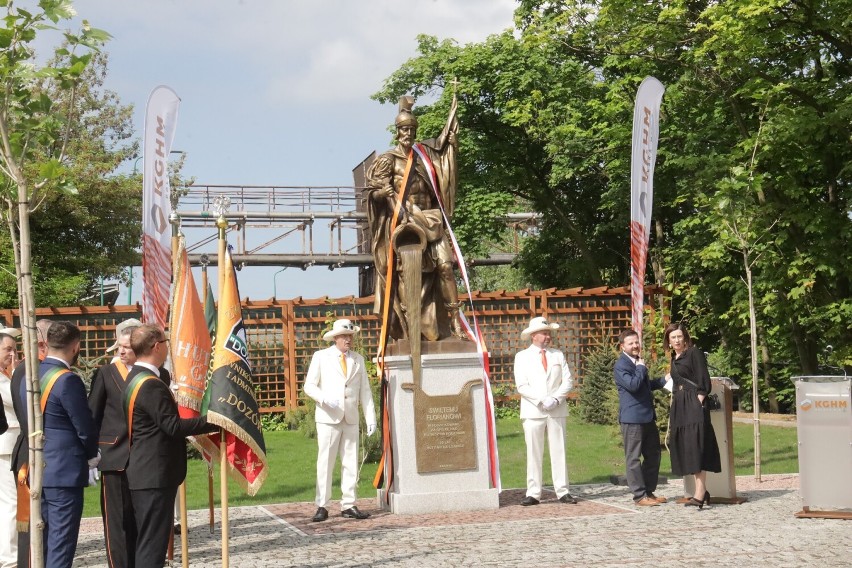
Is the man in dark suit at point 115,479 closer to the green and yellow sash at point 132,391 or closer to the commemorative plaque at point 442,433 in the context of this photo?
the green and yellow sash at point 132,391

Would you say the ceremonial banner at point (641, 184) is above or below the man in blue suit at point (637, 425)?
above

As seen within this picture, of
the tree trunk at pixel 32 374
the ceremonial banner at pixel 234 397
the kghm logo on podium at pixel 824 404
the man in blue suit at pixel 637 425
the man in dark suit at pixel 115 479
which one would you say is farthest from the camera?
the man in blue suit at pixel 637 425

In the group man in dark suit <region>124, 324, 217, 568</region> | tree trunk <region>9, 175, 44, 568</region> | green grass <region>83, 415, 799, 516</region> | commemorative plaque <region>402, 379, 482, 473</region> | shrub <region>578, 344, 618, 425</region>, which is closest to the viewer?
tree trunk <region>9, 175, 44, 568</region>

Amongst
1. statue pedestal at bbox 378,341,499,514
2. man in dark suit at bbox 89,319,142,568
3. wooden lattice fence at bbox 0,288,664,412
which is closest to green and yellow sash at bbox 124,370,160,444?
man in dark suit at bbox 89,319,142,568

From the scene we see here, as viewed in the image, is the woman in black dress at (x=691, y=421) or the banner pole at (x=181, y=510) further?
the woman in black dress at (x=691, y=421)

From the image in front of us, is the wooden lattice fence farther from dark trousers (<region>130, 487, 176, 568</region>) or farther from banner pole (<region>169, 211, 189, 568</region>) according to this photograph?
dark trousers (<region>130, 487, 176, 568</region>)

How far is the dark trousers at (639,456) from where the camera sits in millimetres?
11305

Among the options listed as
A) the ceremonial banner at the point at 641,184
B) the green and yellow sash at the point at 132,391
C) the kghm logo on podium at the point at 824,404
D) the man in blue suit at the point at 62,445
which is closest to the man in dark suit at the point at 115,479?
the man in blue suit at the point at 62,445

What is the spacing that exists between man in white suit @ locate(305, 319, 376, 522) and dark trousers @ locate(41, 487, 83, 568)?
166 inches

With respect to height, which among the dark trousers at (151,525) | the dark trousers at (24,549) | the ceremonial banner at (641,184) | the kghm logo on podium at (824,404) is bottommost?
the dark trousers at (24,549)

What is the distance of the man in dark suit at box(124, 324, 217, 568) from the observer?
6625mm

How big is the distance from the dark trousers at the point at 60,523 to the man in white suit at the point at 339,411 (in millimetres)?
4206

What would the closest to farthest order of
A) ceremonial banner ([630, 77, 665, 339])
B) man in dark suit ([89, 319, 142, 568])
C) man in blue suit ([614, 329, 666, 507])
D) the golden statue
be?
man in dark suit ([89, 319, 142, 568]) < man in blue suit ([614, 329, 666, 507]) < the golden statue < ceremonial banner ([630, 77, 665, 339])

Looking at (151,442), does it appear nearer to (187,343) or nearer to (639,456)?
(187,343)
